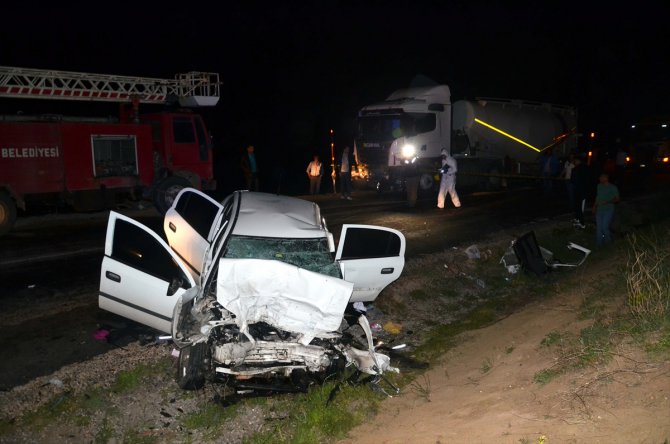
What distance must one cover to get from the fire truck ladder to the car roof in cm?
923

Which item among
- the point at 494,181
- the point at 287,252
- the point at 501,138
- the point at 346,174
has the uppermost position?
the point at 501,138

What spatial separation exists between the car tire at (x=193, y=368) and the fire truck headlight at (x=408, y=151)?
49.8 ft

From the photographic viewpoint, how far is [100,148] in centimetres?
1438

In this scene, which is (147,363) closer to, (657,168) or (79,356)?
(79,356)

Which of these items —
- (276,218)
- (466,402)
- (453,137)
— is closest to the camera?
(466,402)

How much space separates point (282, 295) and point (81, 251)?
6548 mm

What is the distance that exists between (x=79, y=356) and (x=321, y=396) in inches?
112

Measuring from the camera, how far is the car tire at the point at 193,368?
17.3 ft

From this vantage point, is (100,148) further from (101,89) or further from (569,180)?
(569,180)

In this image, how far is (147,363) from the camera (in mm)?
5992

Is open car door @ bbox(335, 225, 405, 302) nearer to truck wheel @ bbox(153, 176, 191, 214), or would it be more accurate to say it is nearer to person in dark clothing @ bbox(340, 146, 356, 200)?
truck wheel @ bbox(153, 176, 191, 214)

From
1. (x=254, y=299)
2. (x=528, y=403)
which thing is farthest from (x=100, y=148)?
(x=528, y=403)

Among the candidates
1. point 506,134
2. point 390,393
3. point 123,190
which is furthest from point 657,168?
point 390,393

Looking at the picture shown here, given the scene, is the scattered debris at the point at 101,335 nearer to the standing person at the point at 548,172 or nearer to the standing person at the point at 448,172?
the standing person at the point at 448,172
